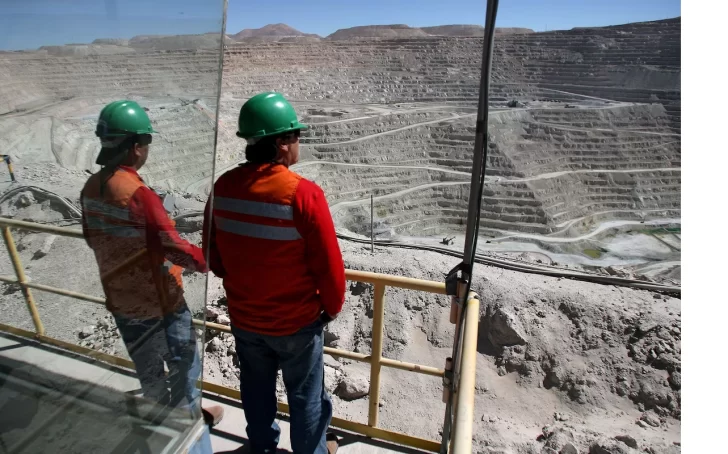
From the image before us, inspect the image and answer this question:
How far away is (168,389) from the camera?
1787mm

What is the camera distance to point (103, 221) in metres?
1.49

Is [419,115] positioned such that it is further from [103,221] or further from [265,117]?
[103,221]

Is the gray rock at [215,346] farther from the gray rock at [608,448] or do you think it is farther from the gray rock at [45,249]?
the gray rock at [45,249]

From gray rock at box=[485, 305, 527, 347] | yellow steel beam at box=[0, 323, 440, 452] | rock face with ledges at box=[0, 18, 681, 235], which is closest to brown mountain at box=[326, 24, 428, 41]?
rock face with ledges at box=[0, 18, 681, 235]

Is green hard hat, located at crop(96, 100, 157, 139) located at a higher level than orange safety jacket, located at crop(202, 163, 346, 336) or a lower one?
higher

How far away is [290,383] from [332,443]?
0.68 metres

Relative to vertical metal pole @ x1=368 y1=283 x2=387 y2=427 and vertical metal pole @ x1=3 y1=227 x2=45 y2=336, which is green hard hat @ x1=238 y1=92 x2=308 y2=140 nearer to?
vertical metal pole @ x1=3 y1=227 x2=45 y2=336

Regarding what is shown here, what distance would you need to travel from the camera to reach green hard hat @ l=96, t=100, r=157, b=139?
1380 millimetres

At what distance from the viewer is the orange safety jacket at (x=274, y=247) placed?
6.00 feet

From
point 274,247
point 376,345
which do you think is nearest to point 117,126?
point 274,247

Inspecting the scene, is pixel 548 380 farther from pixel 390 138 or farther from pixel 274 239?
pixel 390 138

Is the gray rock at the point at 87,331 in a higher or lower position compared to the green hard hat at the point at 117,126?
lower

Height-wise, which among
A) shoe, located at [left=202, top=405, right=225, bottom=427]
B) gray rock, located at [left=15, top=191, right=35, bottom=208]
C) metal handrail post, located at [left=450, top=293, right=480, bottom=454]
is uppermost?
gray rock, located at [left=15, top=191, right=35, bottom=208]

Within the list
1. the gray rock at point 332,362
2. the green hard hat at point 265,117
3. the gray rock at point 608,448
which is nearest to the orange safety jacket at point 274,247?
the green hard hat at point 265,117
